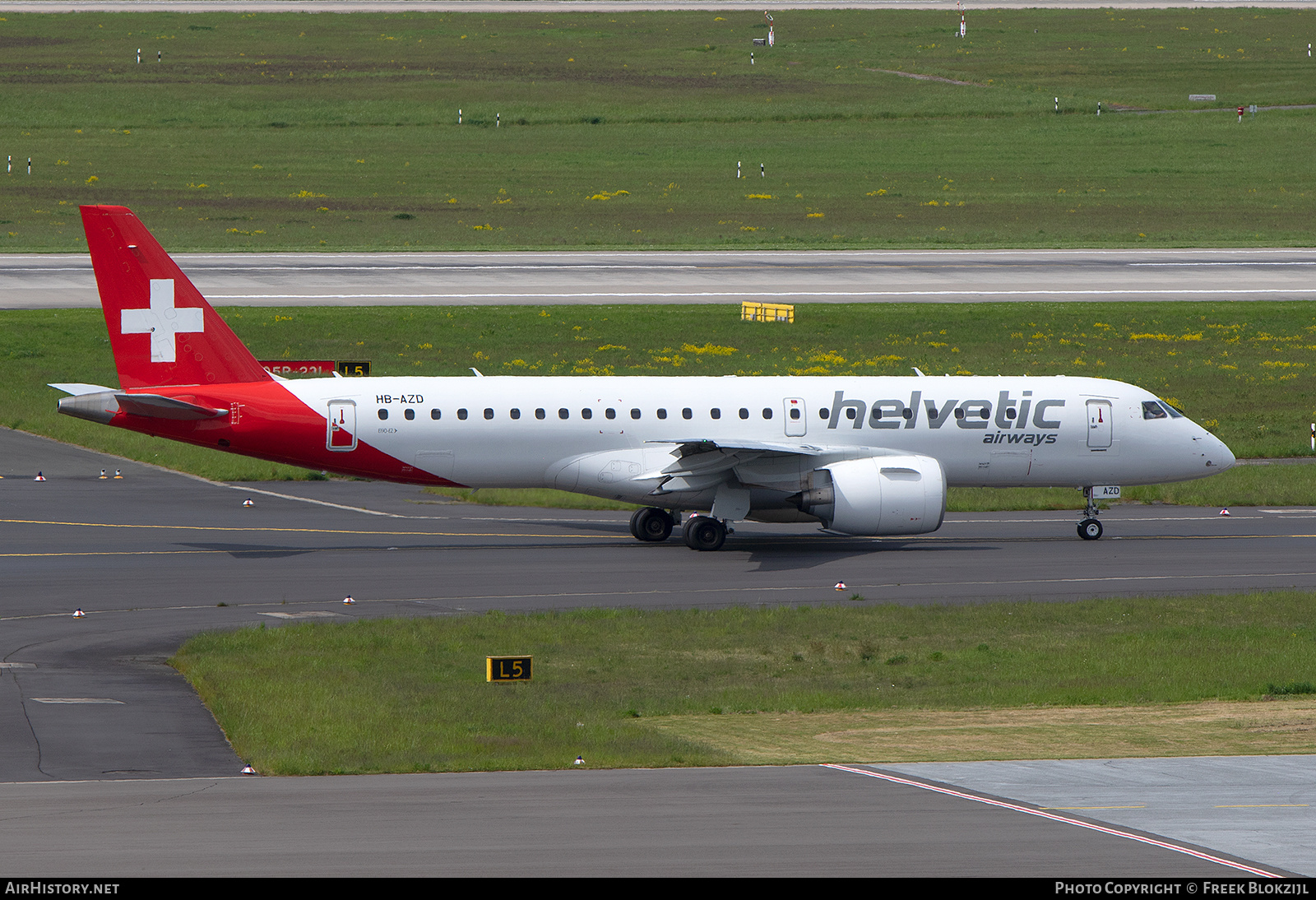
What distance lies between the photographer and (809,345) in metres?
61.5

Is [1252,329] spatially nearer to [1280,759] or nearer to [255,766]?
[1280,759]

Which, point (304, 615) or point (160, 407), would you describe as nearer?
point (304, 615)

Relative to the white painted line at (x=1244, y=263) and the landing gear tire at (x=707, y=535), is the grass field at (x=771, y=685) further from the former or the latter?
the white painted line at (x=1244, y=263)

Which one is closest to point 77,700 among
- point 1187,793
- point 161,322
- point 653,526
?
point 1187,793

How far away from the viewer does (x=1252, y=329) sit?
64250 mm

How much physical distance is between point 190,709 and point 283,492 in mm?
22199

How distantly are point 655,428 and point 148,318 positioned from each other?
11821 mm

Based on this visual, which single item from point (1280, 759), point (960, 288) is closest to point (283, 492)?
point (1280, 759)

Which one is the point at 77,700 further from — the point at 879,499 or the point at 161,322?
the point at 879,499

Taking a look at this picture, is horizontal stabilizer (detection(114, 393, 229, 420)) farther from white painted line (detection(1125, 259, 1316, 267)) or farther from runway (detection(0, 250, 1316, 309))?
white painted line (detection(1125, 259, 1316, 267))

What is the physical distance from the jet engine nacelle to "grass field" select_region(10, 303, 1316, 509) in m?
19.8

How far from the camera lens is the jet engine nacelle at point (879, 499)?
35.6m

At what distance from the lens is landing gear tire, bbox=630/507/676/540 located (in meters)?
38.4
